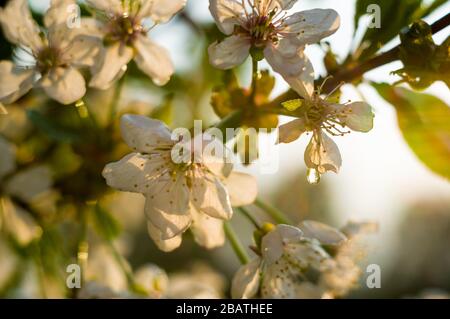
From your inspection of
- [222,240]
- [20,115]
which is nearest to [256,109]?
[222,240]

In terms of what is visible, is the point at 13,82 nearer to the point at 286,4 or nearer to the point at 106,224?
the point at 106,224

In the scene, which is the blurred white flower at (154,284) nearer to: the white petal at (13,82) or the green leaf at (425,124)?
the white petal at (13,82)

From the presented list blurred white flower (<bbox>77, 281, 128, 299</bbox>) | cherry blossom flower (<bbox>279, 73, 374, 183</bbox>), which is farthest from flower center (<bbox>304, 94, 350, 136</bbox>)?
blurred white flower (<bbox>77, 281, 128, 299</bbox>)

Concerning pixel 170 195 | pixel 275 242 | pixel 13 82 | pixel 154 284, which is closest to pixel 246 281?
pixel 275 242

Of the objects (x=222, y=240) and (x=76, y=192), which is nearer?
(x=222, y=240)

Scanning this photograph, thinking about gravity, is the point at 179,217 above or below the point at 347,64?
below
